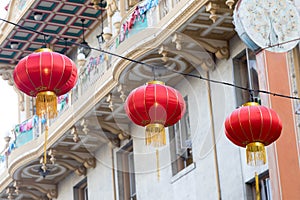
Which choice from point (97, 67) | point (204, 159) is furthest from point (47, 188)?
point (204, 159)

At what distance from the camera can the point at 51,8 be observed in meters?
35.7

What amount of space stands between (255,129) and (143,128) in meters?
10.5

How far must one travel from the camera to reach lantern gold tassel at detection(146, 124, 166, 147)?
20.4 meters

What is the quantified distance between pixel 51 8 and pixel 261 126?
54.4 feet

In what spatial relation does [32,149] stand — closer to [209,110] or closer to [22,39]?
[22,39]

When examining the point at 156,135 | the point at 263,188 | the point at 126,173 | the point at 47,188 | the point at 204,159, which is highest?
the point at 47,188

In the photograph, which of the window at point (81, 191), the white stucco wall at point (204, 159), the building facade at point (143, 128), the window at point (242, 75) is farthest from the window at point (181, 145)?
the window at point (81, 191)

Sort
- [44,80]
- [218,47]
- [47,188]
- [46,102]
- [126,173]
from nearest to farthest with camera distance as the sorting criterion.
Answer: [46,102] → [44,80] → [218,47] → [126,173] → [47,188]

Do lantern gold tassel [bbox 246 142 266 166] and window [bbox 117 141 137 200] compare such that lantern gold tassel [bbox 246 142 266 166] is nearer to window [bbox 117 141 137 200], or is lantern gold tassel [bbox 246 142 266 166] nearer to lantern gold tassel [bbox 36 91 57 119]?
lantern gold tassel [bbox 36 91 57 119]

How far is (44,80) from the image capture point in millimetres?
19719

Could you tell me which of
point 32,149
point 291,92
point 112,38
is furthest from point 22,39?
point 291,92

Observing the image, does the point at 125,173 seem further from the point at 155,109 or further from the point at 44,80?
the point at 44,80

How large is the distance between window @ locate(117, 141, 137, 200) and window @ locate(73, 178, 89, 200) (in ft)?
9.71

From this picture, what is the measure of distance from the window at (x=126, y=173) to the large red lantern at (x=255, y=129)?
438 inches
